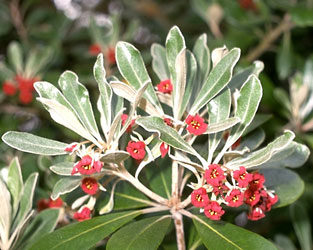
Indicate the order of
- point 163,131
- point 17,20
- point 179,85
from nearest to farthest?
point 163,131, point 179,85, point 17,20

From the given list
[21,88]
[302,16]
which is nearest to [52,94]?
[21,88]

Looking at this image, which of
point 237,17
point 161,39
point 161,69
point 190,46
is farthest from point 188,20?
point 161,69

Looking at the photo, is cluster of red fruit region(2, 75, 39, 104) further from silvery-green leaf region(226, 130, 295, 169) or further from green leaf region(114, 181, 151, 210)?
silvery-green leaf region(226, 130, 295, 169)

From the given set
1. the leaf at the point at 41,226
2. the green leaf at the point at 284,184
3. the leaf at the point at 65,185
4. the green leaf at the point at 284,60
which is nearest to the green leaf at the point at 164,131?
the leaf at the point at 65,185

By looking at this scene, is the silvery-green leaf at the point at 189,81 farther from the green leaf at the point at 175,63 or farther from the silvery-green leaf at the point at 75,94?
the silvery-green leaf at the point at 75,94

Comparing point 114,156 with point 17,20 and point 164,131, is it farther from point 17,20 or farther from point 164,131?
point 17,20
